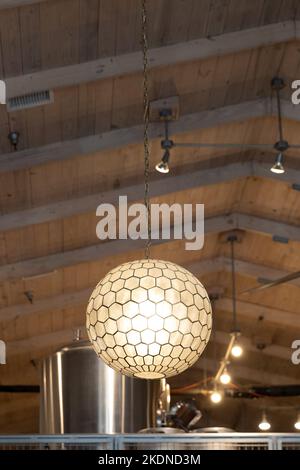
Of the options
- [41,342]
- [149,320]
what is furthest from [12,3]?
[41,342]

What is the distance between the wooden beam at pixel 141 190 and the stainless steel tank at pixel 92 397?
2.27 metres

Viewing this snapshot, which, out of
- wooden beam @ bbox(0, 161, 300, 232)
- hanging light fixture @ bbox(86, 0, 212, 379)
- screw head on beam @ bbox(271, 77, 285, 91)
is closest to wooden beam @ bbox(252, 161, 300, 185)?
wooden beam @ bbox(0, 161, 300, 232)

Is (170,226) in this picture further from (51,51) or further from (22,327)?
(51,51)

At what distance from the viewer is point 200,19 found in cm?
609

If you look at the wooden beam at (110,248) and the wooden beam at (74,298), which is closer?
the wooden beam at (110,248)

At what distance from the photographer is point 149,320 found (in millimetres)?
3295

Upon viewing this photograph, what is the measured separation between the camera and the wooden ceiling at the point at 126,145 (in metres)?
5.92

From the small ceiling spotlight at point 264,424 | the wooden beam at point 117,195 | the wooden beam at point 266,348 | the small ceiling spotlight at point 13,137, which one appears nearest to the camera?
the small ceiling spotlight at point 13,137

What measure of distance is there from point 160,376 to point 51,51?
3030mm

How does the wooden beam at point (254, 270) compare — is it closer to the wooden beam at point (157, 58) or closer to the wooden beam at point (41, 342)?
the wooden beam at point (41, 342)

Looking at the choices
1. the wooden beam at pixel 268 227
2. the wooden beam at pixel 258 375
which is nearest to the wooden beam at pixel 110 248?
the wooden beam at pixel 268 227

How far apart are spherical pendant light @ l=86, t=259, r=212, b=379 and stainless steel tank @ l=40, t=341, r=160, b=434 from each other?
76.5 inches

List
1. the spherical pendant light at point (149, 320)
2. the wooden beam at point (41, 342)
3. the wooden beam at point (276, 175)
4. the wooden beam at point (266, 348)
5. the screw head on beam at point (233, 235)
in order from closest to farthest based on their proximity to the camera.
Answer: the spherical pendant light at point (149, 320)
the wooden beam at point (276, 175)
the screw head on beam at point (233, 235)
the wooden beam at point (41, 342)
the wooden beam at point (266, 348)
